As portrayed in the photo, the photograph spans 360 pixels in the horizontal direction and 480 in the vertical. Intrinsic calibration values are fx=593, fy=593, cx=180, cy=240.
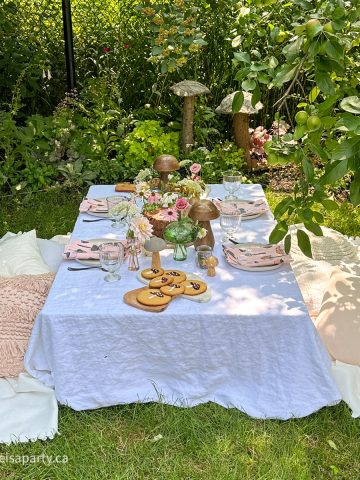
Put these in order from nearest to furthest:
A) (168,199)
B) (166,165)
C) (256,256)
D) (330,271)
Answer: (256,256)
(168,199)
(166,165)
(330,271)

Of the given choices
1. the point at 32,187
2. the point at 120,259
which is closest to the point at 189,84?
the point at 32,187

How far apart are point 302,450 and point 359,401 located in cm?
37

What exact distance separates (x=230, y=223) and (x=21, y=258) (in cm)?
131

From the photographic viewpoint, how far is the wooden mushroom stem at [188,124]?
18.6ft

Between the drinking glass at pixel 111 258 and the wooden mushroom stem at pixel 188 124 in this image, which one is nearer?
the drinking glass at pixel 111 258

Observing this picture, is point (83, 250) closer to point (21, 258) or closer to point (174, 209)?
point (174, 209)

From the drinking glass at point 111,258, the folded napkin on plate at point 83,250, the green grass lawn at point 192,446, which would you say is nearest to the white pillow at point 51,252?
the folded napkin on plate at point 83,250

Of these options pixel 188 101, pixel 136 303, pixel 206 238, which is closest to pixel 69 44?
pixel 188 101

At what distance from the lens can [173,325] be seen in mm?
2285

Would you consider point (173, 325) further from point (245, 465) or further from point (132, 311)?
point (245, 465)

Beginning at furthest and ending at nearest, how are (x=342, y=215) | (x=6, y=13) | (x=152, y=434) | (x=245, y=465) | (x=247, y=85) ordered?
(x=6, y=13) → (x=342, y=215) → (x=152, y=434) → (x=245, y=465) → (x=247, y=85)

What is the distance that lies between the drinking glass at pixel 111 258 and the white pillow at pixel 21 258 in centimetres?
95

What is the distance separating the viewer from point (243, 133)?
19.0 feet

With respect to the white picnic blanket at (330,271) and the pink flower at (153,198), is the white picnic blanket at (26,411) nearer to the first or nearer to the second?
the pink flower at (153,198)
